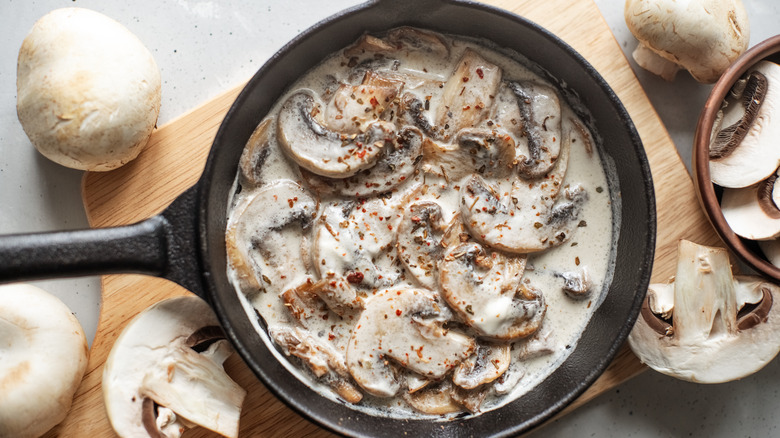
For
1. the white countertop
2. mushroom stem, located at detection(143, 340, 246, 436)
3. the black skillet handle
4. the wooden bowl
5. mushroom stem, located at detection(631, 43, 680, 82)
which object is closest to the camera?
the black skillet handle

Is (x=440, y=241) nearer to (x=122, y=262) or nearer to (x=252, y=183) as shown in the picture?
(x=252, y=183)

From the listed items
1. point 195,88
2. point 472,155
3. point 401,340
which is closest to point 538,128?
point 472,155

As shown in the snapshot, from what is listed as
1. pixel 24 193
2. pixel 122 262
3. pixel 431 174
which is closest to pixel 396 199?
pixel 431 174

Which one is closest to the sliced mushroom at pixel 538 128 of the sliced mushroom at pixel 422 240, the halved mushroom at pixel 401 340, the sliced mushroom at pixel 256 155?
the sliced mushroom at pixel 422 240

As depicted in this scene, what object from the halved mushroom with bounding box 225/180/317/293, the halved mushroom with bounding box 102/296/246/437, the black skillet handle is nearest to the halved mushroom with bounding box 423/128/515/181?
the halved mushroom with bounding box 225/180/317/293

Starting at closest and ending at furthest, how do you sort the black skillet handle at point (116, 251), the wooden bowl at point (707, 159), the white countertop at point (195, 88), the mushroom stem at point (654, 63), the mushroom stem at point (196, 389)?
the black skillet handle at point (116, 251) < the mushroom stem at point (196, 389) < the wooden bowl at point (707, 159) < the mushroom stem at point (654, 63) < the white countertop at point (195, 88)

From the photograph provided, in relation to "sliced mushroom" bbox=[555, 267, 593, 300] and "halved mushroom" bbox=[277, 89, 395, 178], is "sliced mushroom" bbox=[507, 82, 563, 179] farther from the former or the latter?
"halved mushroom" bbox=[277, 89, 395, 178]

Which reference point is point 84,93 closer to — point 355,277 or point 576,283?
point 355,277

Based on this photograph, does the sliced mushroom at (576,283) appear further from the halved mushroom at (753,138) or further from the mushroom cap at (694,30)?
the mushroom cap at (694,30)
